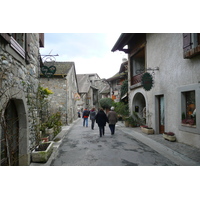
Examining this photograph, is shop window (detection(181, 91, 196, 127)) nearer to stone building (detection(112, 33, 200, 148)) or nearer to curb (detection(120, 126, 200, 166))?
stone building (detection(112, 33, 200, 148))

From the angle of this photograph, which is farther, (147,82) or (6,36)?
(147,82)

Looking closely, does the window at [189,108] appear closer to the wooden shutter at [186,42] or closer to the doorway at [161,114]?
the wooden shutter at [186,42]

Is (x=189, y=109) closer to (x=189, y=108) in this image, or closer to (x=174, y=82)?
(x=189, y=108)

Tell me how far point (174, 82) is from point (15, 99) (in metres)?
5.54

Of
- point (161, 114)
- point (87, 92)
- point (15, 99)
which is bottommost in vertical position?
point (161, 114)

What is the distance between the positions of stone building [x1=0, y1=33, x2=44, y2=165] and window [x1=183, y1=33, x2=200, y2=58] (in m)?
4.74

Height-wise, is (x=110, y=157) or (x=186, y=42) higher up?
(x=186, y=42)

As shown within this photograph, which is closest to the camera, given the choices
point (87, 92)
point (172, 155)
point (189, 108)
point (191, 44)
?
point (172, 155)

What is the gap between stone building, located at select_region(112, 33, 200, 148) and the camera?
532 cm

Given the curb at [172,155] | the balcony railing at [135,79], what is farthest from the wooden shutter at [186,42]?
the balcony railing at [135,79]

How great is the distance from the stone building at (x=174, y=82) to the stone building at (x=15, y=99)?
483cm

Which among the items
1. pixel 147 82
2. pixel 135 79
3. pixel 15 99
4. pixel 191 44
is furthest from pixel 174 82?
pixel 15 99

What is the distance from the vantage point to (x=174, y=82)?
255 inches

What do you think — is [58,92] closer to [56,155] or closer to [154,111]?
[154,111]
